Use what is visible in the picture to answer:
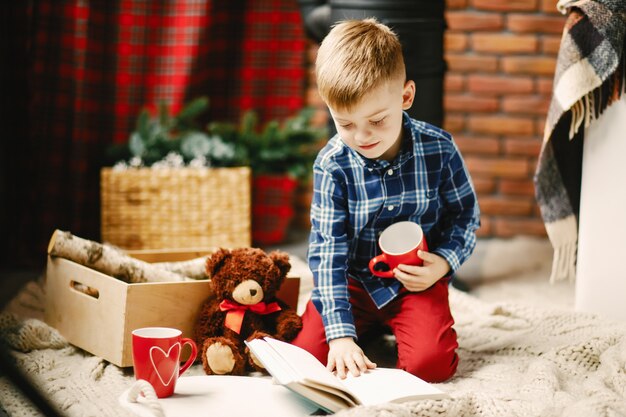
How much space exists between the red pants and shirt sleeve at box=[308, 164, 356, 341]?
2.4 inches

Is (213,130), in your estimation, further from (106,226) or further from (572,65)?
(572,65)

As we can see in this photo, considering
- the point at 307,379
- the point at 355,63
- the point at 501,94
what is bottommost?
the point at 307,379

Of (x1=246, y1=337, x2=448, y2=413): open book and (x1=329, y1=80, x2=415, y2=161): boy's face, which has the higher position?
(x1=329, y1=80, x2=415, y2=161): boy's face

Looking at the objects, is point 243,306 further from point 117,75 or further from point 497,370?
point 117,75

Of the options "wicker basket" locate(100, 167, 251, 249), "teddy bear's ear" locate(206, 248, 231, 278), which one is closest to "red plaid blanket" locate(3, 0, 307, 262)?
"wicker basket" locate(100, 167, 251, 249)

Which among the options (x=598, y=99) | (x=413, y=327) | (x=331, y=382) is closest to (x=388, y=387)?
(x=331, y=382)

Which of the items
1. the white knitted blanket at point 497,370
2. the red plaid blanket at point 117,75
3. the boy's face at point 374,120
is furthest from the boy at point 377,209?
the red plaid blanket at point 117,75

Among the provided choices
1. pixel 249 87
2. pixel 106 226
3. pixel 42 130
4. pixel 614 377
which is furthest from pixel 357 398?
pixel 249 87

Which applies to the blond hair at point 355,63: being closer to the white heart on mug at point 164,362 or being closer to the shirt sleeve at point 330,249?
the shirt sleeve at point 330,249

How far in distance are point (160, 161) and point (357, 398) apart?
1.43m

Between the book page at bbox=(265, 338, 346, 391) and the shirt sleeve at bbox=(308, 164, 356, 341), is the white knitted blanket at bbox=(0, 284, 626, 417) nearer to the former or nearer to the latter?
the book page at bbox=(265, 338, 346, 391)

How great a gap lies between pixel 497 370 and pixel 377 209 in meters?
0.37

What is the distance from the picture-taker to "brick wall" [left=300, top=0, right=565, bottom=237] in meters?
2.70

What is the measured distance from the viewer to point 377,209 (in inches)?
52.8
